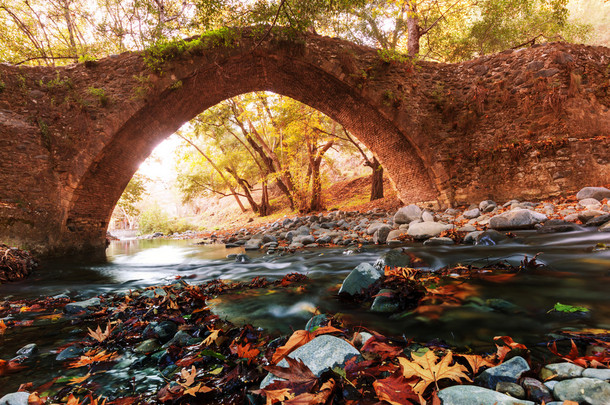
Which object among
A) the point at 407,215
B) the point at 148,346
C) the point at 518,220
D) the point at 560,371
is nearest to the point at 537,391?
the point at 560,371

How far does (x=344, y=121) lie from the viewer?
30.0 ft

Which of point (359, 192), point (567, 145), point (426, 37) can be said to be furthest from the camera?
point (359, 192)

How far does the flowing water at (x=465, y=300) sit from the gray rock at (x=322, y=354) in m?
0.50

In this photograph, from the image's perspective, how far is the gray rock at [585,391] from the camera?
0.78m

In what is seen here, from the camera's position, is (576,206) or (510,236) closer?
(510,236)

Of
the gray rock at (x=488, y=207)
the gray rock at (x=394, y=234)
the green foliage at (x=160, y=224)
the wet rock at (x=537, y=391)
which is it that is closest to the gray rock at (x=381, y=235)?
the gray rock at (x=394, y=234)

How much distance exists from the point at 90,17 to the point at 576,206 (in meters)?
17.4

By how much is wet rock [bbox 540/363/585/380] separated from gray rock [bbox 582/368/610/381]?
19 millimetres

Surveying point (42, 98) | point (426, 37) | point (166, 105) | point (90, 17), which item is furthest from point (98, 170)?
point (426, 37)

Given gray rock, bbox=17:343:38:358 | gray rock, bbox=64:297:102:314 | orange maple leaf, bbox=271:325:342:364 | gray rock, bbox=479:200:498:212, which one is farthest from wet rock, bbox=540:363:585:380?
gray rock, bbox=479:200:498:212

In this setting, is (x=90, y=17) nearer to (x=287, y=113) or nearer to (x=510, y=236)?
(x=287, y=113)

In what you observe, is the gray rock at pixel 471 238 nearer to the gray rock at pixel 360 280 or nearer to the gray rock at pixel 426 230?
the gray rock at pixel 426 230

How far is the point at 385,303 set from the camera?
5.99 ft

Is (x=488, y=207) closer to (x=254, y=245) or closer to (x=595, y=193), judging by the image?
(x=595, y=193)
